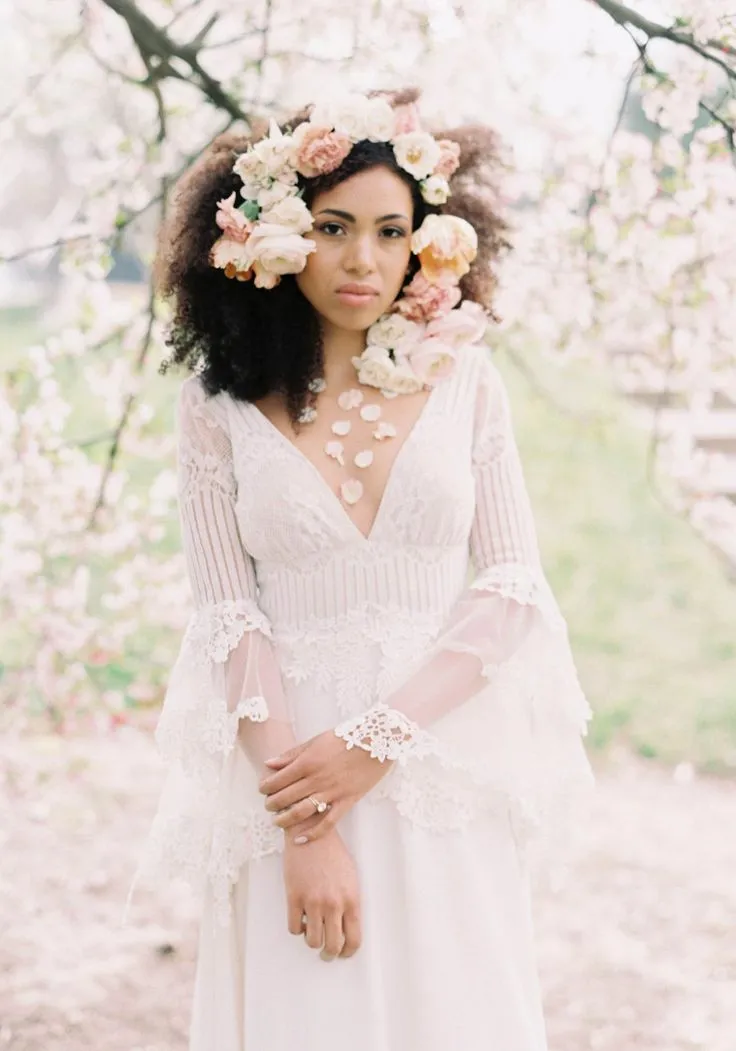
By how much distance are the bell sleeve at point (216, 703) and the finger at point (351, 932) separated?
0.12m

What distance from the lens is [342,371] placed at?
164cm

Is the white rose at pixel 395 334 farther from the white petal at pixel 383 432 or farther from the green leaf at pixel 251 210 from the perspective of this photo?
the green leaf at pixel 251 210

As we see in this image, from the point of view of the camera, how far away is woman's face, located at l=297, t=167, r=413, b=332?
5.08 feet

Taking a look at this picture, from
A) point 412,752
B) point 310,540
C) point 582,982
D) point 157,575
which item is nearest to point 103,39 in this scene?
point 157,575

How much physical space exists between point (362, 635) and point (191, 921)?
2075mm

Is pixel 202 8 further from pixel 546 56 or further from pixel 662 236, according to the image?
pixel 662 236

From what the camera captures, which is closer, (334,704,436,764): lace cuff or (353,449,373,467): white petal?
(334,704,436,764): lace cuff

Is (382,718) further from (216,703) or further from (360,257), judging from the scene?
(360,257)

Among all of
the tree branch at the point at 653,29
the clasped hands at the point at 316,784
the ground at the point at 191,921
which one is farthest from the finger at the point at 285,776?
the tree branch at the point at 653,29

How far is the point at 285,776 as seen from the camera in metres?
1.44

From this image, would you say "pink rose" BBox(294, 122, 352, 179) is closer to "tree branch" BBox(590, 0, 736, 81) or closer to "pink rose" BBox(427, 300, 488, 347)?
"pink rose" BBox(427, 300, 488, 347)

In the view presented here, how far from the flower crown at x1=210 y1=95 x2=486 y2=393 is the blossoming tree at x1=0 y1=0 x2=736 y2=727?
2.85ft

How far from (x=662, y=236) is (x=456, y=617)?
1.80m

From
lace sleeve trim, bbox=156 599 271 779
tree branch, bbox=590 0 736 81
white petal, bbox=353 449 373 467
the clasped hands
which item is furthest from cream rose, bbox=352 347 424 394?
tree branch, bbox=590 0 736 81
